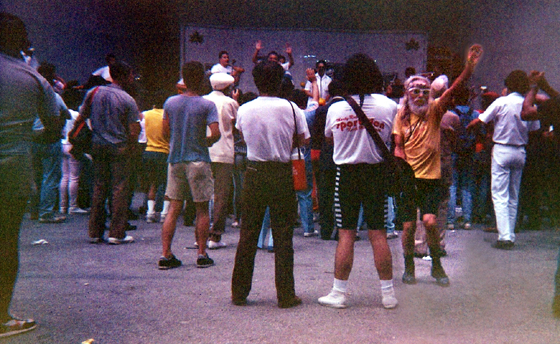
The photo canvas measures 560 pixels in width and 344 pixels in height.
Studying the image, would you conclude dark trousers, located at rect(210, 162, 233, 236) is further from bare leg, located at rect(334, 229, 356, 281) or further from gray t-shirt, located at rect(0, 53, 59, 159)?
gray t-shirt, located at rect(0, 53, 59, 159)

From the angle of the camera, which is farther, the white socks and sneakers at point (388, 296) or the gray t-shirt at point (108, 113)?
the gray t-shirt at point (108, 113)

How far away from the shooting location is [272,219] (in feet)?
18.1

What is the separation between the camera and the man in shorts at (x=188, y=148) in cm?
670

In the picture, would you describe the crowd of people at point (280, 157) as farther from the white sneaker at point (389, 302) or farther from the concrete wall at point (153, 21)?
the concrete wall at point (153, 21)

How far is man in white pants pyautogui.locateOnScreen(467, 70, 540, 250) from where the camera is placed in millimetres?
8508

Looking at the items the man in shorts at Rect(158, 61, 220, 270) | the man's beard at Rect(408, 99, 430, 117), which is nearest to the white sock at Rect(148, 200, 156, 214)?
the man in shorts at Rect(158, 61, 220, 270)

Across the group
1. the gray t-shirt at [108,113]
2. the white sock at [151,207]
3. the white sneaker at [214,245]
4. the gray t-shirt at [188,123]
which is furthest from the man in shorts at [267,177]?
the white sock at [151,207]

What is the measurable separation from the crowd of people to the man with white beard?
12mm

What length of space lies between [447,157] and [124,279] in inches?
153

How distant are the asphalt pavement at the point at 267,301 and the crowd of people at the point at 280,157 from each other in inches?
10.1

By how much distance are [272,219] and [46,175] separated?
633cm

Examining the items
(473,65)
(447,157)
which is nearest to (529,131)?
(447,157)

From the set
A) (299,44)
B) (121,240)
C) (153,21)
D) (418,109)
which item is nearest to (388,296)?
(418,109)

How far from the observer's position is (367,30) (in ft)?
54.0
